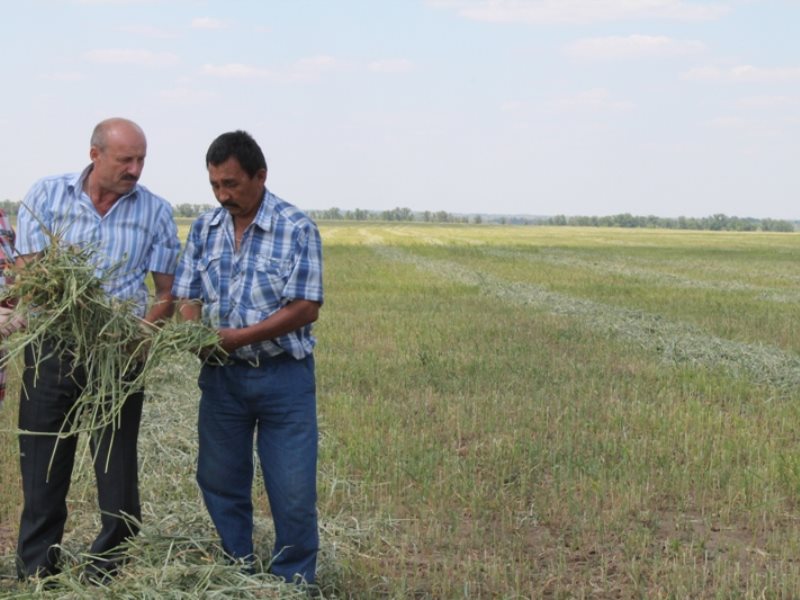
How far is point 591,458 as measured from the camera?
7.41 meters

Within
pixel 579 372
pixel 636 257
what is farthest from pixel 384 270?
pixel 579 372

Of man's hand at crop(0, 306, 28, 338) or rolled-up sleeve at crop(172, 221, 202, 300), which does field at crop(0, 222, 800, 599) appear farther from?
rolled-up sleeve at crop(172, 221, 202, 300)

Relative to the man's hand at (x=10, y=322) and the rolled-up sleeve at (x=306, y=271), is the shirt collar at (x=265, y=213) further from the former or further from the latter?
the man's hand at (x=10, y=322)

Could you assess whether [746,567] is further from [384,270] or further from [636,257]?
[636,257]

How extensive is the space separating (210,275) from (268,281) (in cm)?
30

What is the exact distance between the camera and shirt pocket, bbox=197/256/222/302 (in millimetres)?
4496

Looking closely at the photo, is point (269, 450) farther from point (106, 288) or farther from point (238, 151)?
point (238, 151)

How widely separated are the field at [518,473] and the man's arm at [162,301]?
82cm

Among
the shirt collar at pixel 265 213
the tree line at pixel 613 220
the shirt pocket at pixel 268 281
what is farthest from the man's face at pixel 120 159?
the tree line at pixel 613 220

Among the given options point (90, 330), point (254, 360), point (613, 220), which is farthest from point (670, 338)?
point (613, 220)

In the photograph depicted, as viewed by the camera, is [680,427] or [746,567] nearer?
[746,567]

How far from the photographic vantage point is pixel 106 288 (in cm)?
451

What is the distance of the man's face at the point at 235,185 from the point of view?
4273mm

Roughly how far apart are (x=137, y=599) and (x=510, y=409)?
17.2 ft
